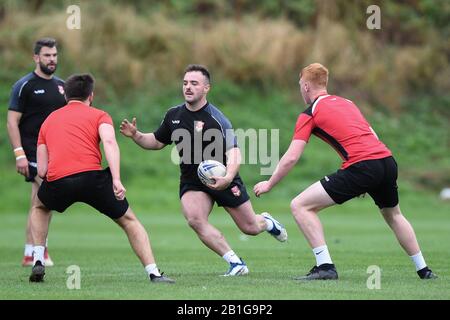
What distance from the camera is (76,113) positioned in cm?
998

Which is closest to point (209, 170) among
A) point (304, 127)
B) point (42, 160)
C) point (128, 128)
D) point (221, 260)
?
point (128, 128)

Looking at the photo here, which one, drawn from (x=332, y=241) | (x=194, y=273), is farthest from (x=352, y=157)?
(x=332, y=241)

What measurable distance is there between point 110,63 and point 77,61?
1.09 m

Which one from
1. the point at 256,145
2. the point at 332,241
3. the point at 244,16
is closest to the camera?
the point at 332,241

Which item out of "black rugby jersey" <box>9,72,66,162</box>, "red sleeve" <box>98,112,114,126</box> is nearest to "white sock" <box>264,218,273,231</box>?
"red sleeve" <box>98,112,114,126</box>

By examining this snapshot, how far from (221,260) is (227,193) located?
271cm

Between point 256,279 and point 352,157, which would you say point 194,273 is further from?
point 352,157

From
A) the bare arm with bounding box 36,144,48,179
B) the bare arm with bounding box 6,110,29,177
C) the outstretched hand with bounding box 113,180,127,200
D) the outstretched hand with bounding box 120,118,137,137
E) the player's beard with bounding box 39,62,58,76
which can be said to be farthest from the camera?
the player's beard with bounding box 39,62,58,76

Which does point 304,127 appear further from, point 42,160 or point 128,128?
point 42,160

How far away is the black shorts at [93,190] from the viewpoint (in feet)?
32.2

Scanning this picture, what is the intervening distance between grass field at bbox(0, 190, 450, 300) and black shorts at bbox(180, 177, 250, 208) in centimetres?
85

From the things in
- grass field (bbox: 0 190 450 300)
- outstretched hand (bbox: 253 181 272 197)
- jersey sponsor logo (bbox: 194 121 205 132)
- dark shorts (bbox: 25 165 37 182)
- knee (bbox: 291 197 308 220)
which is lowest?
grass field (bbox: 0 190 450 300)

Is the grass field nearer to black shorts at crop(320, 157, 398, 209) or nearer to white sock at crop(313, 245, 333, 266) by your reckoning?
white sock at crop(313, 245, 333, 266)

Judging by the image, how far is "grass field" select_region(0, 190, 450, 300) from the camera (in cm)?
920
